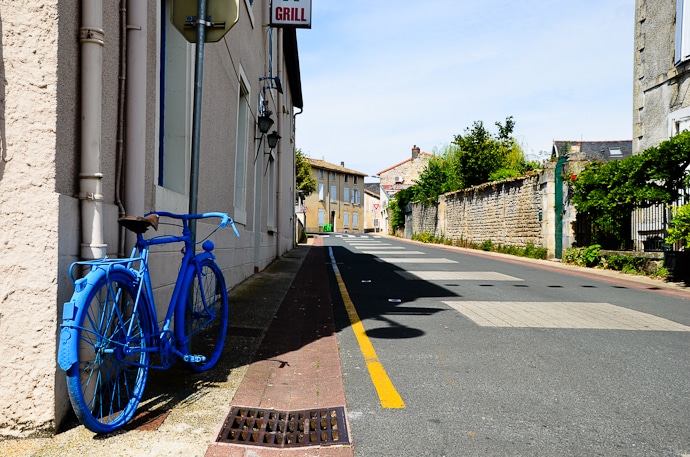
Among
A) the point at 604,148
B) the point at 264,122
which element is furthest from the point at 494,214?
the point at 604,148

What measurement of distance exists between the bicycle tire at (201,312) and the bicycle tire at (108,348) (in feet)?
1.40

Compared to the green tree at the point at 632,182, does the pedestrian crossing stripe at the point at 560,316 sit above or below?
below

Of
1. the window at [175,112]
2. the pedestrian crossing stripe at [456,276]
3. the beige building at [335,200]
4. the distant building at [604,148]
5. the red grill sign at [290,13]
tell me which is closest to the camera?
the window at [175,112]

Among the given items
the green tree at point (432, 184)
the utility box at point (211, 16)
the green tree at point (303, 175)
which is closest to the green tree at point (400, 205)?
the green tree at point (432, 184)

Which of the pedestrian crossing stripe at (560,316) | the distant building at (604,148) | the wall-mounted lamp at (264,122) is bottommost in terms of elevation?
the pedestrian crossing stripe at (560,316)

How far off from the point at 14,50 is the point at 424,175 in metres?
36.1

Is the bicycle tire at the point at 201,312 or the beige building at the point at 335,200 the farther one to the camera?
the beige building at the point at 335,200

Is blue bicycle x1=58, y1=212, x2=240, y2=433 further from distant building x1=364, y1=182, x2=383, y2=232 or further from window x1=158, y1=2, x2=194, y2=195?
distant building x1=364, y1=182, x2=383, y2=232

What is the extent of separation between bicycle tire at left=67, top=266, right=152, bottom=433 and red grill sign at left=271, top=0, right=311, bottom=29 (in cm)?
1022

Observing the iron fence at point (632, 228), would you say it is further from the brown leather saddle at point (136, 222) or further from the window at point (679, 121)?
the brown leather saddle at point (136, 222)

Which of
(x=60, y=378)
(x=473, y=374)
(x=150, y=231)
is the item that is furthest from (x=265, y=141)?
(x=60, y=378)

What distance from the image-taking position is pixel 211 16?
13.0ft

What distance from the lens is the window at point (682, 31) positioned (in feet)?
50.3

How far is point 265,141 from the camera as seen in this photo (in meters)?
12.6
